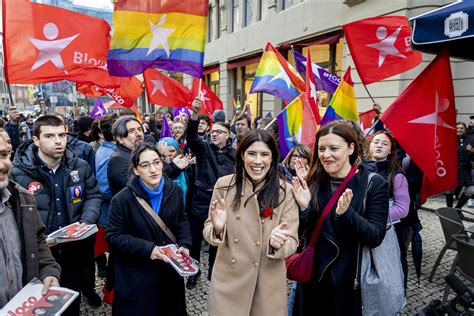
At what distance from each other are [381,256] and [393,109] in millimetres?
1700

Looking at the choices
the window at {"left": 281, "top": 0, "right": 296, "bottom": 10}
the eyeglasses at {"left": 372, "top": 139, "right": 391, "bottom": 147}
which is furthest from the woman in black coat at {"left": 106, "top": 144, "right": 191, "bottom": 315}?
the window at {"left": 281, "top": 0, "right": 296, "bottom": 10}

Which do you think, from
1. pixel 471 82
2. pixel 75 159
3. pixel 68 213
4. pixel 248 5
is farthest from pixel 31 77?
pixel 248 5

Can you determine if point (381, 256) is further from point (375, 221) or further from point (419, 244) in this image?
point (419, 244)

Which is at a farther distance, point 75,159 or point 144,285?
point 75,159

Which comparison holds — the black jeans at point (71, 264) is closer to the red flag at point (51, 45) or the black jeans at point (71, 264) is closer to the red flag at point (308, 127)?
the red flag at point (51, 45)

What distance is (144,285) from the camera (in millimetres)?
2453

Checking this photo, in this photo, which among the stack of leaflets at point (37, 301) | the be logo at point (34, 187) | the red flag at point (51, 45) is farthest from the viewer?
the red flag at point (51, 45)

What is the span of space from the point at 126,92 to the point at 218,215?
5366mm

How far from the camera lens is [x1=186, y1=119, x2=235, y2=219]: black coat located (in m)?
3.98

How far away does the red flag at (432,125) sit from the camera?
321cm

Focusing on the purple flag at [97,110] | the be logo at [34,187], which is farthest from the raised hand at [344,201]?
the purple flag at [97,110]

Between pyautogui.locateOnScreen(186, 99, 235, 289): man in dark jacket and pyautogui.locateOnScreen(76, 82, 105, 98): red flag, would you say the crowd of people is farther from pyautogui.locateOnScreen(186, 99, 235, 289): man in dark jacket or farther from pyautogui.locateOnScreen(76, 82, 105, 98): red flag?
pyautogui.locateOnScreen(76, 82, 105, 98): red flag

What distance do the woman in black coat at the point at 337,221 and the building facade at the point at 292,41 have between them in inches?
218

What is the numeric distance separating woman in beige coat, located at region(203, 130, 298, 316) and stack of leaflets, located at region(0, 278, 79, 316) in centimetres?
87
